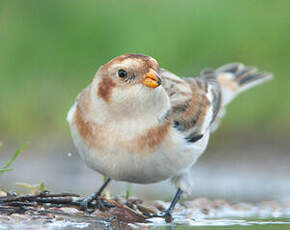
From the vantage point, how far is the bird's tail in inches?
355

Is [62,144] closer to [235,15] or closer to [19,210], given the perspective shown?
[235,15]

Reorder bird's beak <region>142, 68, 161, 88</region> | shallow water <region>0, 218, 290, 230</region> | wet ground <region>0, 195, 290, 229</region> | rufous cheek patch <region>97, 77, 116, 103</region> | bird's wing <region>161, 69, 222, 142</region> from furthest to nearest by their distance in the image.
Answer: bird's wing <region>161, 69, 222, 142</region>
rufous cheek patch <region>97, 77, 116, 103</region>
bird's beak <region>142, 68, 161, 88</region>
wet ground <region>0, 195, 290, 229</region>
shallow water <region>0, 218, 290, 230</region>

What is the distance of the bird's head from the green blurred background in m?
4.39

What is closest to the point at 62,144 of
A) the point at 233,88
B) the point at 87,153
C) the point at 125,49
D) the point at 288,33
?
the point at 125,49

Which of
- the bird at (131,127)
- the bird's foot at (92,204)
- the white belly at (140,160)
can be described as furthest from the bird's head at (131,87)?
the bird's foot at (92,204)

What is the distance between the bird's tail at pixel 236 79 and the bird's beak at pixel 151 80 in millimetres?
3050

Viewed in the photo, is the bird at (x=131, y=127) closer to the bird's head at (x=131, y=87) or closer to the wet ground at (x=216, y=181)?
the bird's head at (x=131, y=87)

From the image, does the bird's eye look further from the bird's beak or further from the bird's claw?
the bird's claw

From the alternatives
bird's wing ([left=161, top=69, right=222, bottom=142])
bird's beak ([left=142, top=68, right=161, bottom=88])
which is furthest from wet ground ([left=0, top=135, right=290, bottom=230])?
bird's beak ([left=142, top=68, right=161, bottom=88])

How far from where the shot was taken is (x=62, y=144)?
1045 centimetres

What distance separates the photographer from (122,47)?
10.9m

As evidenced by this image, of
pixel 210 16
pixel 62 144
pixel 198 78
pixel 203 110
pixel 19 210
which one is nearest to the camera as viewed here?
pixel 19 210

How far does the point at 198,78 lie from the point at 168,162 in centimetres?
233

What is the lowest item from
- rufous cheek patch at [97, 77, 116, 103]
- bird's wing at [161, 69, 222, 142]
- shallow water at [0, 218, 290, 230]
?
shallow water at [0, 218, 290, 230]
